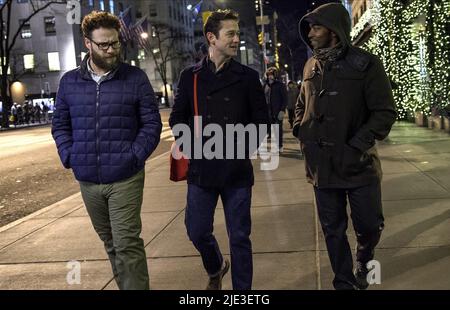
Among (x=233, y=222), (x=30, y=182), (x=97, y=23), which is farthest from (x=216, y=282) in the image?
(x=30, y=182)

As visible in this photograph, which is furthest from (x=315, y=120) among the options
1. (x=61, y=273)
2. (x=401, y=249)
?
(x=61, y=273)

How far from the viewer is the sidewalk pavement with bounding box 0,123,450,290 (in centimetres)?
448

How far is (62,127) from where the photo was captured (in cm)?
382

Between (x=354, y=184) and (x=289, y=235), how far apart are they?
77.5 inches

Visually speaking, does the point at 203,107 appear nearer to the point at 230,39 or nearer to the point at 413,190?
the point at 230,39

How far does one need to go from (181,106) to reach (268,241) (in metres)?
2.04

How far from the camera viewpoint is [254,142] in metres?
3.86

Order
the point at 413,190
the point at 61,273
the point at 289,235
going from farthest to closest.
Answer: the point at 413,190 < the point at 289,235 < the point at 61,273

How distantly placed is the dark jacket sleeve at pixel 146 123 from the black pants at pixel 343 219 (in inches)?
46.7

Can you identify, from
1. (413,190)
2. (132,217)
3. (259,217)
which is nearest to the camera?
(132,217)

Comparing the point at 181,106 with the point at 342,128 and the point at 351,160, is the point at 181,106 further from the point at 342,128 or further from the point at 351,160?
the point at 351,160

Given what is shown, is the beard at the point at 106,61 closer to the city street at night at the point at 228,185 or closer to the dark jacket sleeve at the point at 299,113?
the city street at night at the point at 228,185

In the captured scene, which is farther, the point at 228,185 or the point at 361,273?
the point at 361,273

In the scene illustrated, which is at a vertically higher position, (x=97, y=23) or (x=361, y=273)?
(x=97, y=23)
